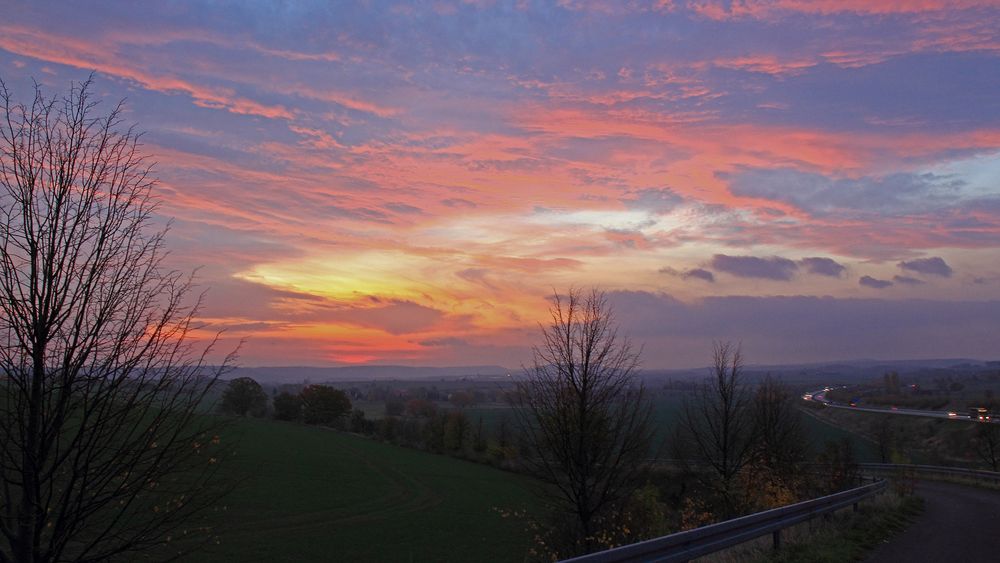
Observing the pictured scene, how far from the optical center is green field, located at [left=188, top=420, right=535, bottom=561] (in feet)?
112

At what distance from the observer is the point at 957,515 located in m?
20.0

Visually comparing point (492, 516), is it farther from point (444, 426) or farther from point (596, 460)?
point (444, 426)

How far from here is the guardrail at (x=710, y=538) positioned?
24.0 ft

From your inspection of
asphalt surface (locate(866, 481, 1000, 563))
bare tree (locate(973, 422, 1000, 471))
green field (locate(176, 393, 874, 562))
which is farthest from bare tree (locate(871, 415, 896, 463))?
asphalt surface (locate(866, 481, 1000, 563))

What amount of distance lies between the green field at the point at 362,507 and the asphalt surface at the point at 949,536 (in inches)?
721

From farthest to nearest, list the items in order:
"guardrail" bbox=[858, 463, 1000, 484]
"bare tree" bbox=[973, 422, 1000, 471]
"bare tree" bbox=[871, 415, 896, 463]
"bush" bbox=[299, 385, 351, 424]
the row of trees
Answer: "bush" bbox=[299, 385, 351, 424], the row of trees, "bare tree" bbox=[871, 415, 896, 463], "bare tree" bbox=[973, 422, 1000, 471], "guardrail" bbox=[858, 463, 1000, 484]

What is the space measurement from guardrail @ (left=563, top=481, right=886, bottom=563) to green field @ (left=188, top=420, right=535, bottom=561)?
16.4m

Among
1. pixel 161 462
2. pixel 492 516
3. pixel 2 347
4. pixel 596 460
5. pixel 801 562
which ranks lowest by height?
pixel 492 516

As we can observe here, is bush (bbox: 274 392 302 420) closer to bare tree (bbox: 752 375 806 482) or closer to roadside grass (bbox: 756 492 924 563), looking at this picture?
bare tree (bbox: 752 375 806 482)

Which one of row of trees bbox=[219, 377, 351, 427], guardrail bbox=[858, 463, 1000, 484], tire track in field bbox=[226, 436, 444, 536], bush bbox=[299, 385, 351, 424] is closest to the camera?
guardrail bbox=[858, 463, 1000, 484]

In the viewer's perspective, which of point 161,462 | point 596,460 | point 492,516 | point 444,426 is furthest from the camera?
point 444,426

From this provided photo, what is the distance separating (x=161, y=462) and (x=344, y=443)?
245 ft

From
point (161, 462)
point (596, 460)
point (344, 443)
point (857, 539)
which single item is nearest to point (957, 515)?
point (857, 539)

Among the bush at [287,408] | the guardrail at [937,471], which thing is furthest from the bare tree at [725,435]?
the bush at [287,408]
